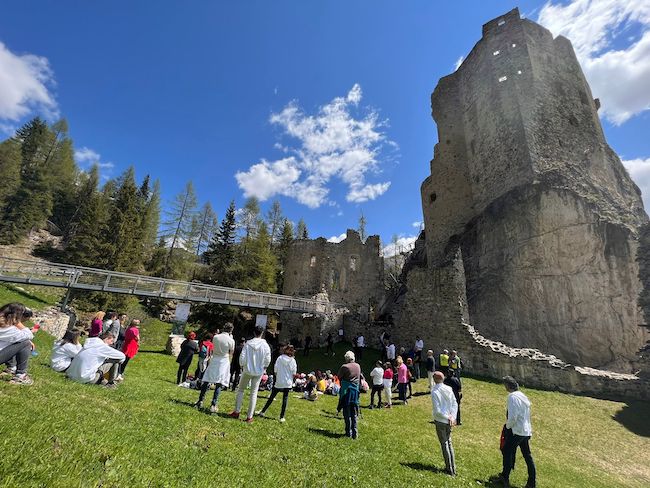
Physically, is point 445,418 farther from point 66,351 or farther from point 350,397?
point 66,351

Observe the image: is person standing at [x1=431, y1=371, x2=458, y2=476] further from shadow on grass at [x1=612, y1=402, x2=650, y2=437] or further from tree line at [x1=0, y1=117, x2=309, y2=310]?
tree line at [x1=0, y1=117, x2=309, y2=310]

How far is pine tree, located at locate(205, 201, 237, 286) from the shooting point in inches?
1254

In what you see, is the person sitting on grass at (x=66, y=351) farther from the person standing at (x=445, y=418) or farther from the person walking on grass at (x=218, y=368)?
the person standing at (x=445, y=418)

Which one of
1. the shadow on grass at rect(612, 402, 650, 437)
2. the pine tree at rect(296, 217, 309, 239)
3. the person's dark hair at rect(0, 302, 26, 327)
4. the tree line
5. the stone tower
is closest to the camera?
the person's dark hair at rect(0, 302, 26, 327)

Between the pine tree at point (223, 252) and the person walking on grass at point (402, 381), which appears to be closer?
the person walking on grass at point (402, 381)

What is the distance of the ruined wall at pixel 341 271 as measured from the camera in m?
32.4

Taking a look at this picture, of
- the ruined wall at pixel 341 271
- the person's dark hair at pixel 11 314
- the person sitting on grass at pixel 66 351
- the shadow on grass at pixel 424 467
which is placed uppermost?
the ruined wall at pixel 341 271

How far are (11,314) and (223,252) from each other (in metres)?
30.3

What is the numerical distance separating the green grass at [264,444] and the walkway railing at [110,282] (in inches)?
282

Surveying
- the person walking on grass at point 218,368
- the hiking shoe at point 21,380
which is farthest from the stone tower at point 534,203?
the hiking shoe at point 21,380

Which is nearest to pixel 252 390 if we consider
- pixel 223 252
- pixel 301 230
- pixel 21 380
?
pixel 21 380

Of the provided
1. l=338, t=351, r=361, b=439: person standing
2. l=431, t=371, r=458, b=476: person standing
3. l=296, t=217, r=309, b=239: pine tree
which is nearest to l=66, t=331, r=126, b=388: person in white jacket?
l=338, t=351, r=361, b=439: person standing

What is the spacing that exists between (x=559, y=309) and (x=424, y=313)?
740 cm

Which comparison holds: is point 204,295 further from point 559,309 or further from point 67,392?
point 559,309
